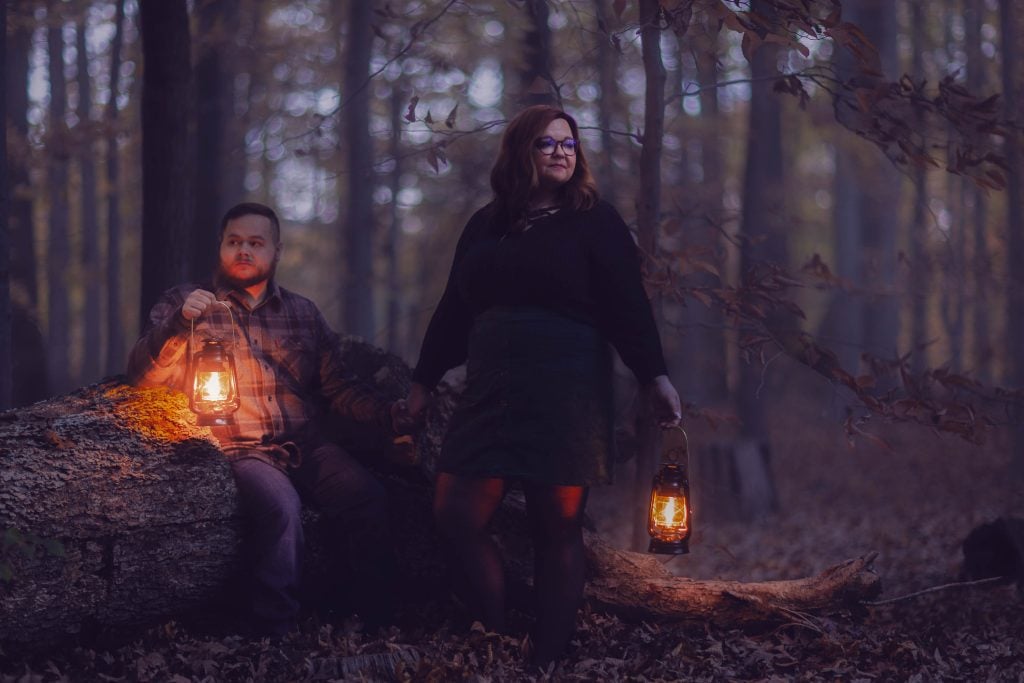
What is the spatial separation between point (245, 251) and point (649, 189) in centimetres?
255

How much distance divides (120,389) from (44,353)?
5.08 meters

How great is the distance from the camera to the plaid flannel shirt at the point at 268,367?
4848 millimetres

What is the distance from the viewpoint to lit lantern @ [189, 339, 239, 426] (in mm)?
4598

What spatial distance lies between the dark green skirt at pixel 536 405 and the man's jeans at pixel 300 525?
0.71 metres

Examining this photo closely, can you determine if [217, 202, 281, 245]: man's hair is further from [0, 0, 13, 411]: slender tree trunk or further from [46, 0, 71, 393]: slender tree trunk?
[46, 0, 71, 393]: slender tree trunk

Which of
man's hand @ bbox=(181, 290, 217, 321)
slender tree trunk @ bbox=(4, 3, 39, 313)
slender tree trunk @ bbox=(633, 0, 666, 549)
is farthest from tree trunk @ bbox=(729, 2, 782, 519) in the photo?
slender tree trunk @ bbox=(4, 3, 39, 313)

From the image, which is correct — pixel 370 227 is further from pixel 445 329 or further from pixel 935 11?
pixel 935 11

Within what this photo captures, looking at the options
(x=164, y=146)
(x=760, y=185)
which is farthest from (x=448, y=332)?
(x=760, y=185)

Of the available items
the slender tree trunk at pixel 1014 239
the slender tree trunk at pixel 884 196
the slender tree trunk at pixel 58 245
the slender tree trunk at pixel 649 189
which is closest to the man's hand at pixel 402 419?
the slender tree trunk at pixel 649 189

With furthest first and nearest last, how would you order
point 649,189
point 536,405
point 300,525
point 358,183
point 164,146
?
point 358,183 → point 164,146 → point 649,189 → point 300,525 → point 536,405

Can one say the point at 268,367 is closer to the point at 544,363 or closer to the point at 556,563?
the point at 544,363

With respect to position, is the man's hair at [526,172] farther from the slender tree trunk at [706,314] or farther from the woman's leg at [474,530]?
the slender tree trunk at [706,314]

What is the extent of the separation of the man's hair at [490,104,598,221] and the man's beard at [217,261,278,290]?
1.32 m

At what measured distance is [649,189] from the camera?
20.3ft
